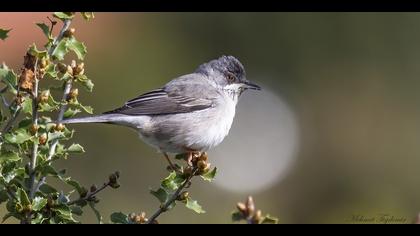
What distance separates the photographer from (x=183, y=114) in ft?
16.2

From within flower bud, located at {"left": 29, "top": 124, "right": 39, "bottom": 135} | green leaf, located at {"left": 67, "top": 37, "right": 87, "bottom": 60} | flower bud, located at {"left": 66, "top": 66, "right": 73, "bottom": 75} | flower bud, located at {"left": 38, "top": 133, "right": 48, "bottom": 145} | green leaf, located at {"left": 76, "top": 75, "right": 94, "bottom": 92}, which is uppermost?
green leaf, located at {"left": 67, "top": 37, "right": 87, "bottom": 60}

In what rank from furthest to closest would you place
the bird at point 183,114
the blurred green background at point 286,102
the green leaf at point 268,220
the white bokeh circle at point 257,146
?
the white bokeh circle at point 257,146 < the blurred green background at point 286,102 < the bird at point 183,114 < the green leaf at point 268,220

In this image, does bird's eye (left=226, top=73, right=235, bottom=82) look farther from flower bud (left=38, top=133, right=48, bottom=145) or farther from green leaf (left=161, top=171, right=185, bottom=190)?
flower bud (left=38, top=133, right=48, bottom=145)

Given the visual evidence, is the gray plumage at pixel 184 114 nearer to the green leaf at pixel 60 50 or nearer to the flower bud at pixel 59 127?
the flower bud at pixel 59 127

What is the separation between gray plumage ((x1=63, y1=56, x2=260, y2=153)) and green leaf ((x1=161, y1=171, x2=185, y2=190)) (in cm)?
128

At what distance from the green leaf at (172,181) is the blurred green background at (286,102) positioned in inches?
107

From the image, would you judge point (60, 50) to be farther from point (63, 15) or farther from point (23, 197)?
point (23, 197)

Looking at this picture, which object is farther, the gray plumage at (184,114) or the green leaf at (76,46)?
the gray plumage at (184,114)

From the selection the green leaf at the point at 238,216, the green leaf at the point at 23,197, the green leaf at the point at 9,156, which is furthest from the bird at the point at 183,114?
the green leaf at the point at 238,216

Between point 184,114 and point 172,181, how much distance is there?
6.09 ft

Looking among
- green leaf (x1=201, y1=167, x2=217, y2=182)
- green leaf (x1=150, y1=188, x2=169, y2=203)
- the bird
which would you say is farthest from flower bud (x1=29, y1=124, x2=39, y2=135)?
the bird

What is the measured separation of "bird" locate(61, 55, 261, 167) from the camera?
15.4ft

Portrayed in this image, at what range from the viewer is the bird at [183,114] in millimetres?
4699
